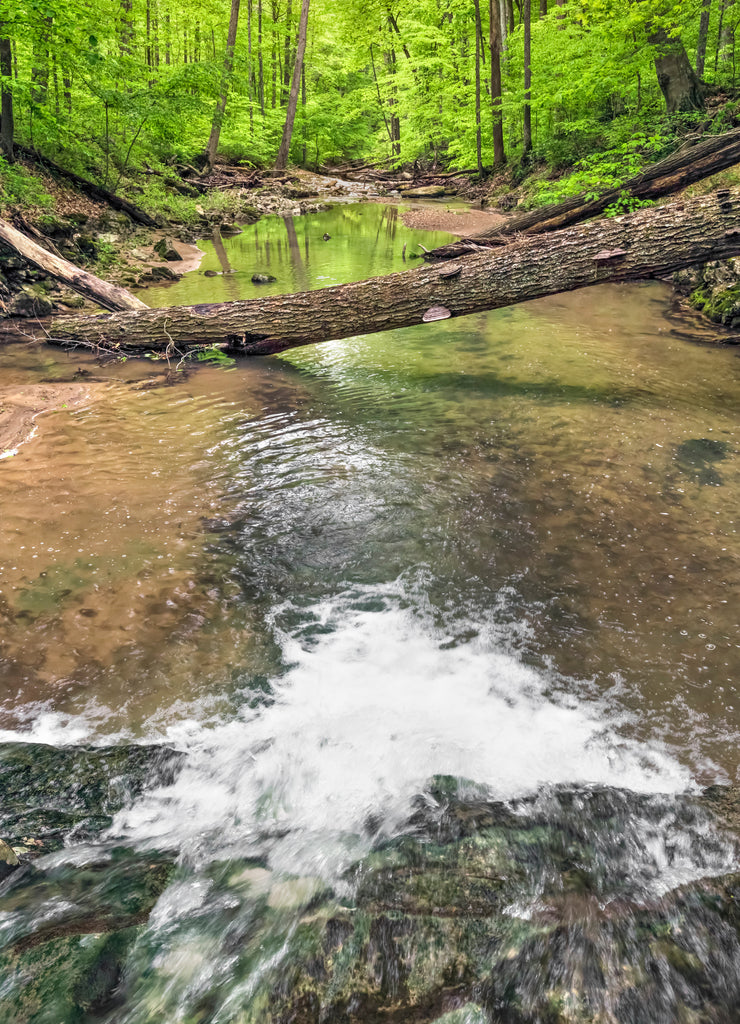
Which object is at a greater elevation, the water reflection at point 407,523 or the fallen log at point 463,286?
the fallen log at point 463,286

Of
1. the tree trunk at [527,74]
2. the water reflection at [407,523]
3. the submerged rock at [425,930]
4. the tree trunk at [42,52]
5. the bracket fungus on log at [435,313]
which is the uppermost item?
the tree trunk at [527,74]

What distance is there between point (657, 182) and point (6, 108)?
475 inches

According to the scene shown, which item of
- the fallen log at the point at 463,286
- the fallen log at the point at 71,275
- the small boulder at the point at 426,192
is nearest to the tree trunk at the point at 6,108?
the fallen log at the point at 71,275

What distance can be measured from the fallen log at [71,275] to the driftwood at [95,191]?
5.78 meters

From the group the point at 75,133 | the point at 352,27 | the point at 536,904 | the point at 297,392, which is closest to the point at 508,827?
the point at 536,904

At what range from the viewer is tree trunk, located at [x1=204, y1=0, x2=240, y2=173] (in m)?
16.2

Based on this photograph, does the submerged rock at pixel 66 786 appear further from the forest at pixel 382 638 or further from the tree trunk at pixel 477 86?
the tree trunk at pixel 477 86

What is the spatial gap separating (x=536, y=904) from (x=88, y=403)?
5770 millimetres

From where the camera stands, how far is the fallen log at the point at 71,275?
760cm

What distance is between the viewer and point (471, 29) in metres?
26.2

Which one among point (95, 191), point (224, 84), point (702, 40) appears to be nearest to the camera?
point (95, 191)

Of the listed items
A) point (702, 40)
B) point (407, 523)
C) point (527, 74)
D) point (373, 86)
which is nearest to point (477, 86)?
point (527, 74)

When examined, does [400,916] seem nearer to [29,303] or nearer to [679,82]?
[29,303]

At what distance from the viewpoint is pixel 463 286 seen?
634 centimetres
